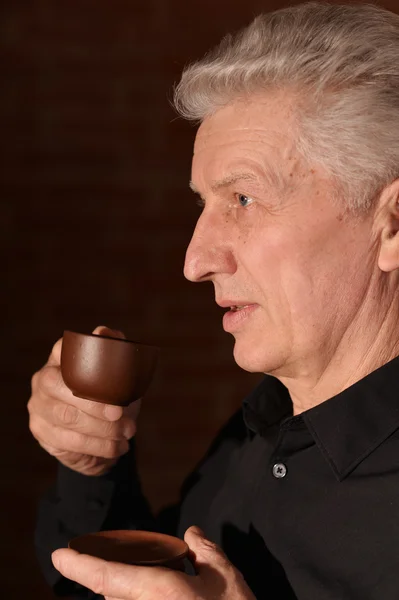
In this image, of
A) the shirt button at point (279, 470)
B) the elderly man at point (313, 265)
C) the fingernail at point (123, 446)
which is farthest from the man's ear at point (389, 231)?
the fingernail at point (123, 446)

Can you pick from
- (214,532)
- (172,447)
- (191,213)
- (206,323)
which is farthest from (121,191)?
(214,532)

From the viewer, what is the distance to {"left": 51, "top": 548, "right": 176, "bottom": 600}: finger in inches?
41.6

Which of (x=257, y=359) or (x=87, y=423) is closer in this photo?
(x=257, y=359)

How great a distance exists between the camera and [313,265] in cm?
127

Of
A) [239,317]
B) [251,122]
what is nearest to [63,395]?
[239,317]

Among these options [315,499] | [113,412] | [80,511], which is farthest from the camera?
[80,511]

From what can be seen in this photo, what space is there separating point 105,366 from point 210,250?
9.7 inches

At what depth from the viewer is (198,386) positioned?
8.92 ft

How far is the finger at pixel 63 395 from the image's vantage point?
1478 mm

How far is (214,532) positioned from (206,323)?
1186 mm

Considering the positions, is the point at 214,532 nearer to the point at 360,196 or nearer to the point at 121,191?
the point at 360,196

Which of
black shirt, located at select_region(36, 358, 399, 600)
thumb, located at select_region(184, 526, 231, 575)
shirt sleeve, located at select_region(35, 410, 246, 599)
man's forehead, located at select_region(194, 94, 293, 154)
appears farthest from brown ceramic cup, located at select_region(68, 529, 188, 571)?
man's forehead, located at select_region(194, 94, 293, 154)

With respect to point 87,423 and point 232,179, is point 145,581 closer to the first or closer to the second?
point 87,423

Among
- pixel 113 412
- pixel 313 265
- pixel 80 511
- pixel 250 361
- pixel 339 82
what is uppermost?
pixel 339 82
